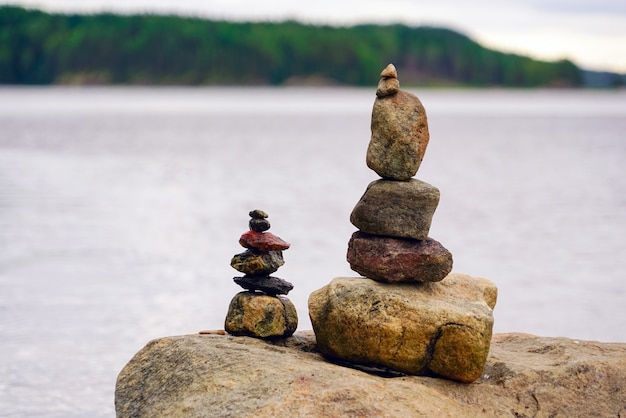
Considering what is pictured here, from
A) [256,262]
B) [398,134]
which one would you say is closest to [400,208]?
[398,134]

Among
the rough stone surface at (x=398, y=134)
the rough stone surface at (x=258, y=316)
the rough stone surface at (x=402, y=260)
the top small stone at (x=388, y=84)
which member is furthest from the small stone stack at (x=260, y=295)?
the top small stone at (x=388, y=84)

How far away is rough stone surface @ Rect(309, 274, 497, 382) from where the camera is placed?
10.4 m

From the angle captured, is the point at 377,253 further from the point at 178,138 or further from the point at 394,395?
the point at 178,138

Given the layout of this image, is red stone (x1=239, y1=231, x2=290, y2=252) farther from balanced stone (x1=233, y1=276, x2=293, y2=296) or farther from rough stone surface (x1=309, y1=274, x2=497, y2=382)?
rough stone surface (x1=309, y1=274, x2=497, y2=382)

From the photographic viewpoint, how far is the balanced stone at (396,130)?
36.0 feet

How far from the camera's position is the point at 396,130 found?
11.0m

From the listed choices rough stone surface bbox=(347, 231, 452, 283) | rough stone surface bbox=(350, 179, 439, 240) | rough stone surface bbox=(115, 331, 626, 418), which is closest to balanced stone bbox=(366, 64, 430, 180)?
rough stone surface bbox=(350, 179, 439, 240)

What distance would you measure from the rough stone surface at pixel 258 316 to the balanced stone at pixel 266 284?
0.28 ft

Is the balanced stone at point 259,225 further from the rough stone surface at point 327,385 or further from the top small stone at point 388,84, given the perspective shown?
the top small stone at point 388,84

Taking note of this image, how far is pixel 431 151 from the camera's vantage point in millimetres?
64062

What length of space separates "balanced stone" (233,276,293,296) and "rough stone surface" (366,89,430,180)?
5.93 ft

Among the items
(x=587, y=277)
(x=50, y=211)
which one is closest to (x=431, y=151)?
(x=50, y=211)

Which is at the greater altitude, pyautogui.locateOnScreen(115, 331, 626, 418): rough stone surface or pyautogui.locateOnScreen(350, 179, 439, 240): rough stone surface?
pyautogui.locateOnScreen(350, 179, 439, 240): rough stone surface

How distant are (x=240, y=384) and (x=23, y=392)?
207 inches
